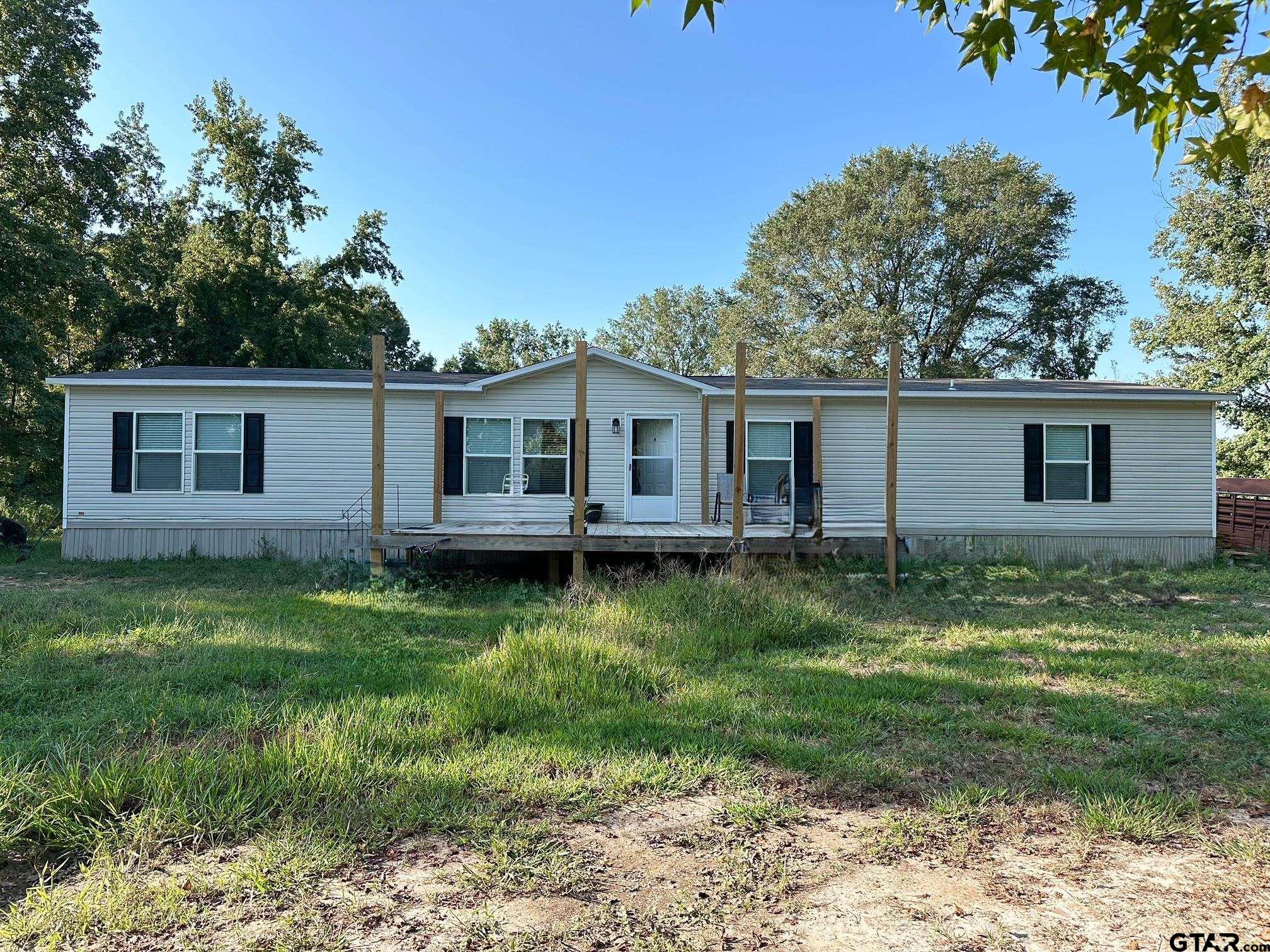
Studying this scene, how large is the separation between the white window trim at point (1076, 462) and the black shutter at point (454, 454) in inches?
384

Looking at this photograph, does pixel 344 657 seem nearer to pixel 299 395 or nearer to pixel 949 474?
pixel 299 395

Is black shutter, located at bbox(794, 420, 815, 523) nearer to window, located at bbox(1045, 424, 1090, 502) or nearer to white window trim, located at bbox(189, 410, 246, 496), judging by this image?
window, located at bbox(1045, 424, 1090, 502)

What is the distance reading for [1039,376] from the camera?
24797mm

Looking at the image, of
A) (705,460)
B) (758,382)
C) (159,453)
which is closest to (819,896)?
(705,460)

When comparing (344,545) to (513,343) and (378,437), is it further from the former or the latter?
(513,343)

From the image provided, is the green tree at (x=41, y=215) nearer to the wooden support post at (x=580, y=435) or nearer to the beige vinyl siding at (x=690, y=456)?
the beige vinyl siding at (x=690, y=456)

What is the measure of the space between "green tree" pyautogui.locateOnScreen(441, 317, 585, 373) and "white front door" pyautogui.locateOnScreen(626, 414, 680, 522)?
30881 mm

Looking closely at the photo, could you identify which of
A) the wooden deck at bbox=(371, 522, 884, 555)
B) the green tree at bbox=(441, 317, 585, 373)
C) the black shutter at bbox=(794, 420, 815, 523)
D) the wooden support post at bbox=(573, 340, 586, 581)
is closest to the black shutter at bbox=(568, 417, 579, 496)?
the wooden deck at bbox=(371, 522, 884, 555)

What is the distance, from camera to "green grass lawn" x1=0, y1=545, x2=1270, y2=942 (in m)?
2.76

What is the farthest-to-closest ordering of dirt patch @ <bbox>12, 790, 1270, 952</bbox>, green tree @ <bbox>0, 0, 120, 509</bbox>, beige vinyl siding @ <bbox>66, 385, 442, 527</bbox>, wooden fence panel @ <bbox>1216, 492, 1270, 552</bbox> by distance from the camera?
green tree @ <bbox>0, 0, 120, 509</bbox>, wooden fence panel @ <bbox>1216, 492, 1270, 552</bbox>, beige vinyl siding @ <bbox>66, 385, 442, 527</bbox>, dirt patch @ <bbox>12, 790, 1270, 952</bbox>

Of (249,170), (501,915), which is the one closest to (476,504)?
(501,915)

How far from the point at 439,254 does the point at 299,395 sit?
13292 mm

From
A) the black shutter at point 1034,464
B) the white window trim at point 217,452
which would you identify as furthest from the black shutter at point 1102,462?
the white window trim at point 217,452

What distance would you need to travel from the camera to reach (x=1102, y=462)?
11.4m
